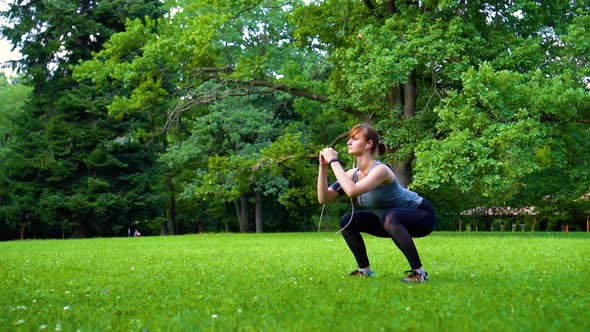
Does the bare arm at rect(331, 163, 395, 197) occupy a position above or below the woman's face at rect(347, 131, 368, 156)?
below

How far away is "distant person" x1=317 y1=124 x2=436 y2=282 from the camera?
6.46 metres

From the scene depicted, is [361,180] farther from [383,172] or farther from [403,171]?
[403,171]

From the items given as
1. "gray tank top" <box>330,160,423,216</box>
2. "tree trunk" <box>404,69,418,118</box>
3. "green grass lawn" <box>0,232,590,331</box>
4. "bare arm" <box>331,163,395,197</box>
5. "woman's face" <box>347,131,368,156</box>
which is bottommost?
"green grass lawn" <box>0,232,590,331</box>

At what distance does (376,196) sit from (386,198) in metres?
0.12

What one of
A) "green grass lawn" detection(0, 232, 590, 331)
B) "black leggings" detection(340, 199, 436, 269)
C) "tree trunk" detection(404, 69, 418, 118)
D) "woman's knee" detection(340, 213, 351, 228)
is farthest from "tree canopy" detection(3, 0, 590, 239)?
"woman's knee" detection(340, 213, 351, 228)

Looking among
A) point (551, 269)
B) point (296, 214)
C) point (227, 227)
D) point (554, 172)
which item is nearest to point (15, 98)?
point (227, 227)

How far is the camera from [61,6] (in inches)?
1342

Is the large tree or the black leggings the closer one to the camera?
the black leggings

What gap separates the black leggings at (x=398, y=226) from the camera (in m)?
6.68

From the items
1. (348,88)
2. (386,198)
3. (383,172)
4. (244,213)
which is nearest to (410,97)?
(348,88)

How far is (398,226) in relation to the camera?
668cm

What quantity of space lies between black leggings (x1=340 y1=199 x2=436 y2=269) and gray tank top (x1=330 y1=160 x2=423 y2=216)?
0.08 meters

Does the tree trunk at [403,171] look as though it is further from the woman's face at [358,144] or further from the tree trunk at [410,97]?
the woman's face at [358,144]

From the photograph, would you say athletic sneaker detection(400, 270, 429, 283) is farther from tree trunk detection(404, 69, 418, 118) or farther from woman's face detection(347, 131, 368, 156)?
tree trunk detection(404, 69, 418, 118)
